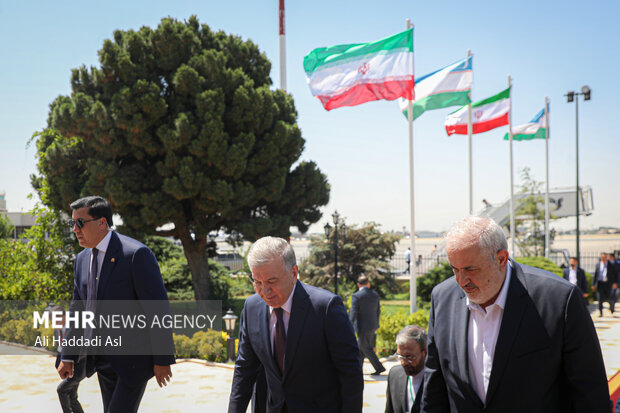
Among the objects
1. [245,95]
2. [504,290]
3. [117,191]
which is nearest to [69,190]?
[117,191]

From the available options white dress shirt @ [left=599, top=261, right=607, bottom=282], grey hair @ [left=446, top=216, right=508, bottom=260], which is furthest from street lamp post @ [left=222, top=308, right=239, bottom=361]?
white dress shirt @ [left=599, top=261, right=607, bottom=282]

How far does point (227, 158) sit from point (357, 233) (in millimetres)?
9172

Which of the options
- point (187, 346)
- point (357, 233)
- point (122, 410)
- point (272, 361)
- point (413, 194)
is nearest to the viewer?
point (272, 361)

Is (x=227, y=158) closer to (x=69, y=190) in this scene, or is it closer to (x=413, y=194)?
(x=69, y=190)

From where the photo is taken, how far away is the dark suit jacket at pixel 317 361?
2.95m

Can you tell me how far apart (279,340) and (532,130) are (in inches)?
842

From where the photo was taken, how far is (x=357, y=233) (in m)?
24.3

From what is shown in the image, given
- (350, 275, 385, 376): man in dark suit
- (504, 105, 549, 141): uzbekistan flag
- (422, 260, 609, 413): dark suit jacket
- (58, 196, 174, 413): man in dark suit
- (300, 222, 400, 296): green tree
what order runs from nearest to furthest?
1. (422, 260, 609, 413): dark suit jacket
2. (58, 196, 174, 413): man in dark suit
3. (350, 275, 385, 376): man in dark suit
4. (504, 105, 549, 141): uzbekistan flag
5. (300, 222, 400, 296): green tree

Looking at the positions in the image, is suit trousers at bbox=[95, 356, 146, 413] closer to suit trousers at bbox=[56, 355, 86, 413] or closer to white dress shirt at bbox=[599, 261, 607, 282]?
suit trousers at bbox=[56, 355, 86, 413]

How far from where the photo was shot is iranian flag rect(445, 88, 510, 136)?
16.3 m

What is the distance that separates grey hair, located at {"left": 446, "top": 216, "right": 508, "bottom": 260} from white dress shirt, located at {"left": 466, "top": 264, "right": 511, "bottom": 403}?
0.65 feet

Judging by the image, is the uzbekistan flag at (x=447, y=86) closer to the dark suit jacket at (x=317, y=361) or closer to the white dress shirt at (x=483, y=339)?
the dark suit jacket at (x=317, y=361)

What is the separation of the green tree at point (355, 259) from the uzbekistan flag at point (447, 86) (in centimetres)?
1060

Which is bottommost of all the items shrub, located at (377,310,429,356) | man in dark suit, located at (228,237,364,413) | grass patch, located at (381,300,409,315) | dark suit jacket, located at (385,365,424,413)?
grass patch, located at (381,300,409,315)
